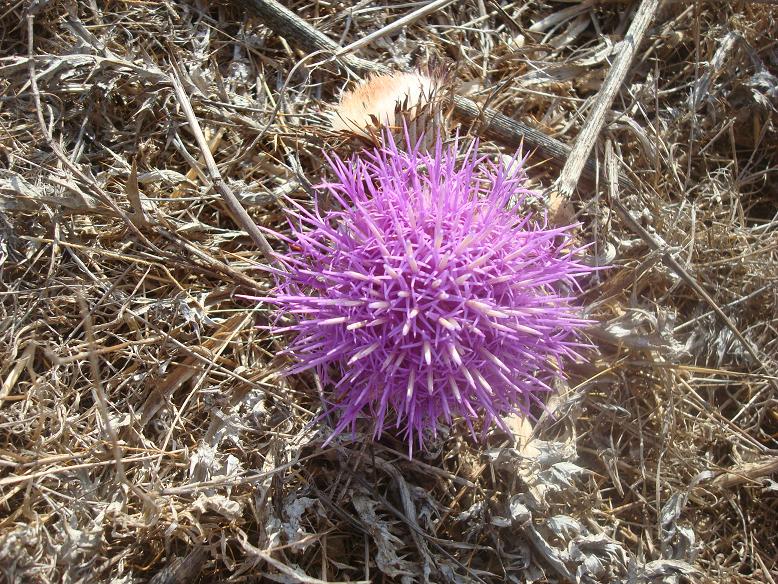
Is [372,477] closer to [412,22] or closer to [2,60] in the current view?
[412,22]

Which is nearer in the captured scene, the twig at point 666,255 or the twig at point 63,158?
the twig at point 63,158

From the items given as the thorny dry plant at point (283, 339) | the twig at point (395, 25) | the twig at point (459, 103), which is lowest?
the thorny dry plant at point (283, 339)

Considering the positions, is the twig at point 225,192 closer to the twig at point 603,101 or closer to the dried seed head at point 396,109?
the dried seed head at point 396,109

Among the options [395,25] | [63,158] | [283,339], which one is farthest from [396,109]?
[63,158]

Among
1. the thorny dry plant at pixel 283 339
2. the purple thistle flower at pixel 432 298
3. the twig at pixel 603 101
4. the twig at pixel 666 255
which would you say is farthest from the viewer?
the twig at pixel 666 255

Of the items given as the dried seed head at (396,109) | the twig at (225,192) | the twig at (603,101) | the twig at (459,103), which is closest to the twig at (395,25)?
the twig at (459,103)

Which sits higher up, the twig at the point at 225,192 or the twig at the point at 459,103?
the twig at the point at 459,103

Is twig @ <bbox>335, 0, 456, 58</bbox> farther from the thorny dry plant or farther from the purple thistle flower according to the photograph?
the purple thistle flower

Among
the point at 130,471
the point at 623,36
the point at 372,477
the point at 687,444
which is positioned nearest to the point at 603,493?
the point at 687,444
